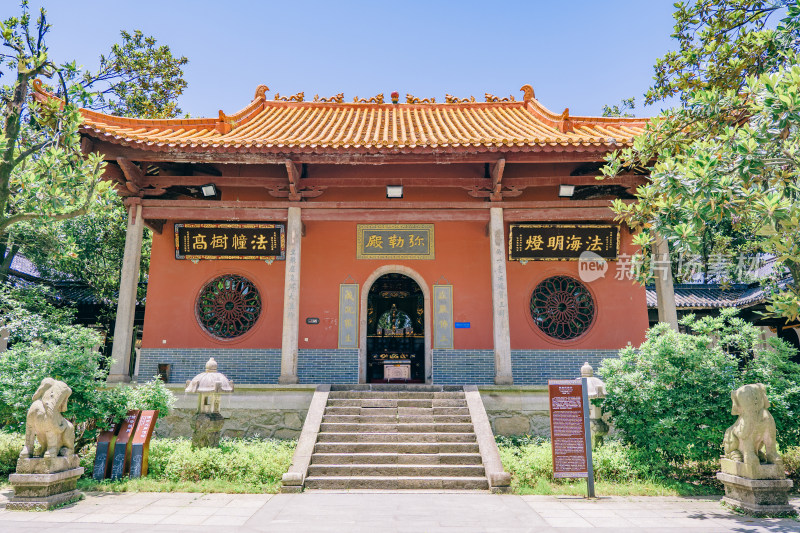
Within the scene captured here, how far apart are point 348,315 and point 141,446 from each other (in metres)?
4.01

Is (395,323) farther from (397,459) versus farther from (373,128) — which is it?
(397,459)

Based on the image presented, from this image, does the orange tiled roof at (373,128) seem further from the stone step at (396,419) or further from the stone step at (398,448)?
the stone step at (398,448)

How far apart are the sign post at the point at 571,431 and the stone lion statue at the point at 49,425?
5.03 meters

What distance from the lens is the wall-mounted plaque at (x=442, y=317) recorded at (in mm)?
9055

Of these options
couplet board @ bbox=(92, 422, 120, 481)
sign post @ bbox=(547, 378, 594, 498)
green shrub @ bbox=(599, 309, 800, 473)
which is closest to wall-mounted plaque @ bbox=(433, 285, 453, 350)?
green shrub @ bbox=(599, 309, 800, 473)

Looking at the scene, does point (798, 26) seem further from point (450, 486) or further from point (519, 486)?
point (450, 486)

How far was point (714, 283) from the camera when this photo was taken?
49.5 ft

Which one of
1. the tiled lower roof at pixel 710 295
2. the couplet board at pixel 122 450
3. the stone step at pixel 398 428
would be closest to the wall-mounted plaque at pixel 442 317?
the stone step at pixel 398 428

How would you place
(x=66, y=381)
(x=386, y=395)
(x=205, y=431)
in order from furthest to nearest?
(x=386, y=395), (x=205, y=431), (x=66, y=381)

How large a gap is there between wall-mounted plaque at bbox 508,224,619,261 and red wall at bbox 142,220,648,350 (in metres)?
0.29

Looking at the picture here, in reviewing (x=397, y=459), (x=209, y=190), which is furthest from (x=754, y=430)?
(x=209, y=190)

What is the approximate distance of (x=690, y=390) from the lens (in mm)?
5988

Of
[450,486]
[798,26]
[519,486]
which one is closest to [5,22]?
[450,486]

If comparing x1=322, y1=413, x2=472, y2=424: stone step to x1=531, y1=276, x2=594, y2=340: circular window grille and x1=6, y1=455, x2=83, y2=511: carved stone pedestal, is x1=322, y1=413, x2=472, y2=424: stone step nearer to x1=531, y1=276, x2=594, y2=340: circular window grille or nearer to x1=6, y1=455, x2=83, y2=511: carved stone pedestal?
x1=531, y1=276, x2=594, y2=340: circular window grille
